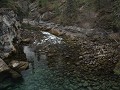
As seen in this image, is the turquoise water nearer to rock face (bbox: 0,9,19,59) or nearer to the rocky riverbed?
the rocky riverbed

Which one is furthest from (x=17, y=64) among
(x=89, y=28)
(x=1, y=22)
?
(x=89, y=28)

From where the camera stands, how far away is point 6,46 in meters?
32.1

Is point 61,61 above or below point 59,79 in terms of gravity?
above

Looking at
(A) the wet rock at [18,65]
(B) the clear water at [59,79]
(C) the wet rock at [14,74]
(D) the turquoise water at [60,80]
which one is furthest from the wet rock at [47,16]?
(C) the wet rock at [14,74]

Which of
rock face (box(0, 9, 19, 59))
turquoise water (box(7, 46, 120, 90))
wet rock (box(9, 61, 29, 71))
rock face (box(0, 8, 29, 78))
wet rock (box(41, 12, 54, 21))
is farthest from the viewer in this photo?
wet rock (box(41, 12, 54, 21))

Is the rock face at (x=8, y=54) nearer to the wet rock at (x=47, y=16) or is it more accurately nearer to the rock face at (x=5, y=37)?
the rock face at (x=5, y=37)

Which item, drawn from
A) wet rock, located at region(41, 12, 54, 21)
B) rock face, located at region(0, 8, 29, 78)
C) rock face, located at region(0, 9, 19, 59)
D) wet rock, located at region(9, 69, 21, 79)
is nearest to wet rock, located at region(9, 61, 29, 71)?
rock face, located at region(0, 8, 29, 78)

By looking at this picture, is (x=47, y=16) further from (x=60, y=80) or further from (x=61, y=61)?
(x=60, y=80)

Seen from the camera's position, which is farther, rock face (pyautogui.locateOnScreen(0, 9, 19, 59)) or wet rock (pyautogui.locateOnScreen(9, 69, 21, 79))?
rock face (pyautogui.locateOnScreen(0, 9, 19, 59))

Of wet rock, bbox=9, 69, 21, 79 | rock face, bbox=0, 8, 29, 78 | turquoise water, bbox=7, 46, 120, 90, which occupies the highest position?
rock face, bbox=0, 8, 29, 78

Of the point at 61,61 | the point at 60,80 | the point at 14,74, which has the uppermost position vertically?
the point at 14,74

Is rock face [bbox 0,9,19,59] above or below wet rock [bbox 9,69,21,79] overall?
above

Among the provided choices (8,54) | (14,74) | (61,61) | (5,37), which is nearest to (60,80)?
(14,74)

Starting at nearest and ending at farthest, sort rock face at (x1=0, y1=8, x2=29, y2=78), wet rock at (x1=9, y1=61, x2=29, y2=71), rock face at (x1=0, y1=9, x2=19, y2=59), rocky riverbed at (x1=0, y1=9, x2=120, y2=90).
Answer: rocky riverbed at (x1=0, y1=9, x2=120, y2=90) < rock face at (x1=0, y1=8, x2=29, y2=78) < wet rock at (x1=9, y1=61, x2=29, y2=71) < rock face at (x1=0, y1=9, x2=19, y2=59)
